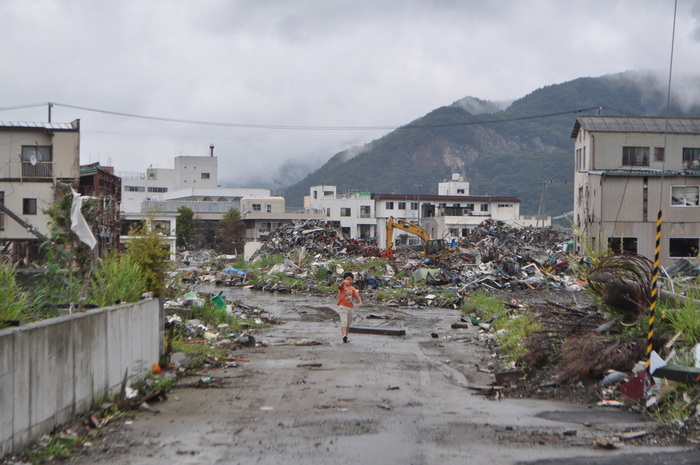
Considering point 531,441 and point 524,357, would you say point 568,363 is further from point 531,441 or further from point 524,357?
point 531,441

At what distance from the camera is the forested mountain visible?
155875 millimetres

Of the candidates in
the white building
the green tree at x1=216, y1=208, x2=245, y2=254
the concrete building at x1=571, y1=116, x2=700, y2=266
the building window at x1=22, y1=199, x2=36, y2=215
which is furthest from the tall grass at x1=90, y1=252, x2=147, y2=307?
the white building

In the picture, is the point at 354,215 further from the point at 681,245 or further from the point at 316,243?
the point at 681,245

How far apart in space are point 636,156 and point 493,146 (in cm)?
13775

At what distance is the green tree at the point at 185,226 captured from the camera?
252ft

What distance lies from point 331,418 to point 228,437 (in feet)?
4.68


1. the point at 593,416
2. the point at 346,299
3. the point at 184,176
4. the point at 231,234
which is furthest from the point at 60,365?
the point at 184,176

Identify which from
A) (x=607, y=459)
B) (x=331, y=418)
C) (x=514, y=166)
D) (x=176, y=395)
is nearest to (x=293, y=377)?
(x=176, y=395)

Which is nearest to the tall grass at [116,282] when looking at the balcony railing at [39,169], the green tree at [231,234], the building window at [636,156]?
the balcony railing at [39,169]

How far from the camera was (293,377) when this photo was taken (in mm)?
12031

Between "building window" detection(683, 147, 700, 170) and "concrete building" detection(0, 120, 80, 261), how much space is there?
36157 mm

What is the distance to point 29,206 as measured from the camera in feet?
129

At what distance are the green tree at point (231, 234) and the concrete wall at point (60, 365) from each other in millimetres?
65543

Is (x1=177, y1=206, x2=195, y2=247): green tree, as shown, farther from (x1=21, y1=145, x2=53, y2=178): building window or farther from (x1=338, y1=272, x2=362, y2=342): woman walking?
(x1=338, y1=272, x2=362, y2=342): woman walking
